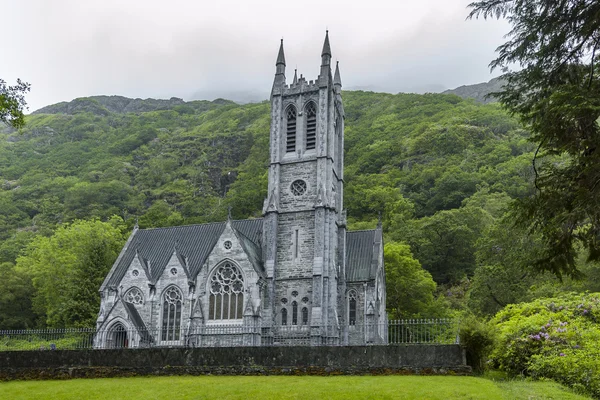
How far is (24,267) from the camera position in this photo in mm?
54094

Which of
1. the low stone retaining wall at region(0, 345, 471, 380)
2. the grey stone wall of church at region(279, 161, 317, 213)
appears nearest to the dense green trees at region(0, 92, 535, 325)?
the grey stone wall of church at region(279, 161, 317, 213)

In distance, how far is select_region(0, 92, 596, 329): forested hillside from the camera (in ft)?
142

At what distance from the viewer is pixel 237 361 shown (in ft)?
59.7

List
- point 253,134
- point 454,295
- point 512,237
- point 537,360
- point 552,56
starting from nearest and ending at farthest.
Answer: point 552,56, point 537,360, point 512,237, point 454,295, point 253,134

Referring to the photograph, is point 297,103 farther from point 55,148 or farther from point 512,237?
point 55,148

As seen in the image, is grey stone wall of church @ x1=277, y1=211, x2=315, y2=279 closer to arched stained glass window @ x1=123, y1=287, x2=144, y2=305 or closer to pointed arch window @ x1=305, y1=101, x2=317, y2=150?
pointed arch window @ x1=305, y1=101, x2=317, y2=150

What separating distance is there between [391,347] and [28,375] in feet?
36.9

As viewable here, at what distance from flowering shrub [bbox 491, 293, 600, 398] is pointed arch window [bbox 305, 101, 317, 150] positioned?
61.8ft

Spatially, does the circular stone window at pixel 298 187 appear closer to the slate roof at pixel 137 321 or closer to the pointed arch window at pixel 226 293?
the pointed arch window at pixel 226 293

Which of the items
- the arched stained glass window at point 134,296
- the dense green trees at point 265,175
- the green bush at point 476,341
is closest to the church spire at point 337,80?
the dense green trees at point 265,175

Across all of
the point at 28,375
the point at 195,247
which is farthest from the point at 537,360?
the point at 195,247

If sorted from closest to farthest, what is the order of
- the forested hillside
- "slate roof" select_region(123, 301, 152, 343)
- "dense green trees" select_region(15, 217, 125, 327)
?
"slate roof" select_region(123, 301, 152, 343)
"dense green trees" select_region(15, 217, 125, 327)
the forested hillside

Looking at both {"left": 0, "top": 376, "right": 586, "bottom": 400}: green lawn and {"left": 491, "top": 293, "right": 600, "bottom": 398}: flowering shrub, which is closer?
{"left": 0, "top": 376, "right": 586, "bottom": 400}: green lawn

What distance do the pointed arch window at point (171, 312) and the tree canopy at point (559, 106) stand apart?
89.9 ft
